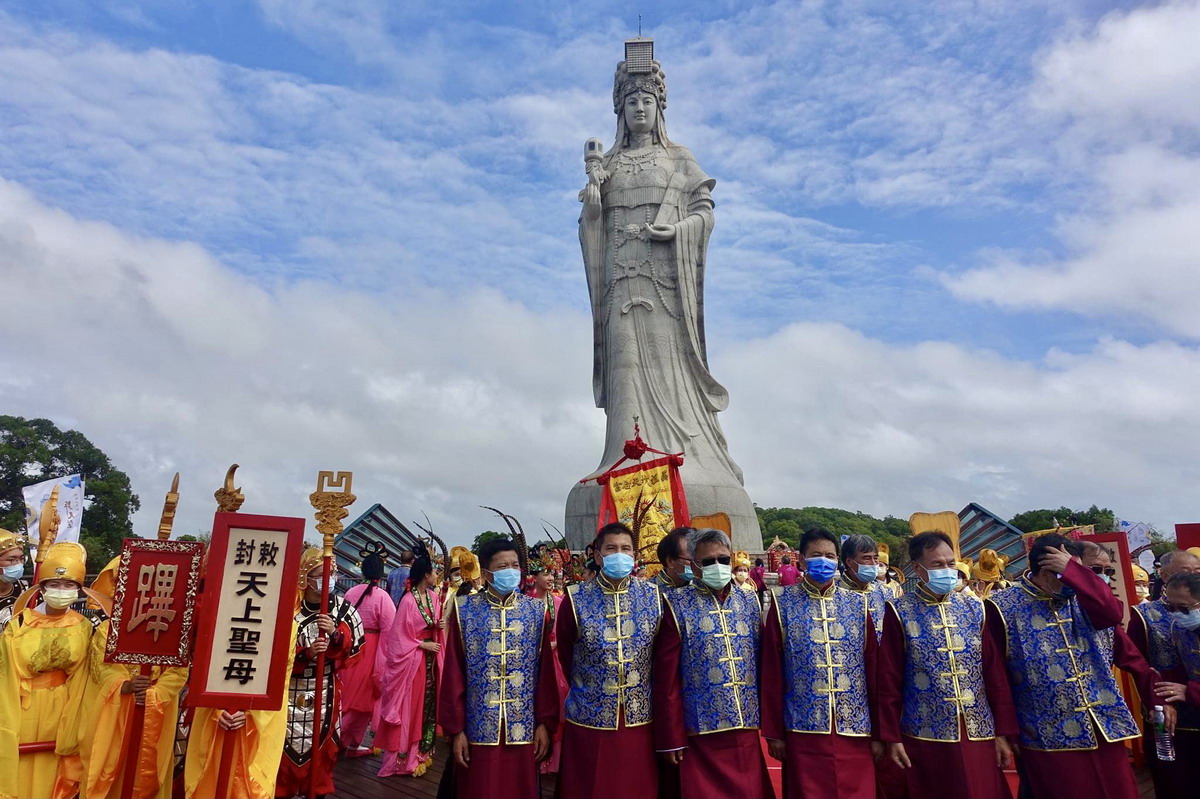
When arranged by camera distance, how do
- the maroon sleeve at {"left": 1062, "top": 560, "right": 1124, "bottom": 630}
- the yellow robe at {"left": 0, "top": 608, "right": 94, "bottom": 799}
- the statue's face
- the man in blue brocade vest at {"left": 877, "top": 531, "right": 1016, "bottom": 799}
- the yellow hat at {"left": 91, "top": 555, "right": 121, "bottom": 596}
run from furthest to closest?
the statue's face, the yellow hat at {"left": 91, "top": 555, "right": 121, "bottom": 596}, the yellow robe at {"left": 0, "top": 608, "right": 94, "bottom": 799}, the man in blue brocade vest at {"left": 877, "top": 531, "right": 1016, "bottom": 799}, the maroon sleeve at {"left": 1062, "top": 560, "right": 1124, "bottom": 630}

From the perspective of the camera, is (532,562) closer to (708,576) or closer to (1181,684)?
(708,576)

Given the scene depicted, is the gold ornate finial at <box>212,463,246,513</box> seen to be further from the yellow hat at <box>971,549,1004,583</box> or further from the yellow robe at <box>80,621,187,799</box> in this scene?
the yellow hat at <box>971,549,1004,583</box>

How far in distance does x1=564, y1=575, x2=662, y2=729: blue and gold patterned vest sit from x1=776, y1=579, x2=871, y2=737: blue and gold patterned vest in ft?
2.17

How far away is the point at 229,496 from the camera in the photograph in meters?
4.45

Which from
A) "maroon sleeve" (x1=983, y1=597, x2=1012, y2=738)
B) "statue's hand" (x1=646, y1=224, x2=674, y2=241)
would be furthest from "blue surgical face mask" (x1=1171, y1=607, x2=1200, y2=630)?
"statue's hand" (x1=646, y1=224, x2=674, y2=241)

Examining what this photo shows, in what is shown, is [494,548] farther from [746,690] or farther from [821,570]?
[821,570]

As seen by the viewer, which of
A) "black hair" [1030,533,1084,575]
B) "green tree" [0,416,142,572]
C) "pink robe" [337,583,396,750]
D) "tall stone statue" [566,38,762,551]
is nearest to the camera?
"black hair" [1030,533,1084,575]

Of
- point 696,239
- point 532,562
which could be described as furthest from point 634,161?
point 532,562

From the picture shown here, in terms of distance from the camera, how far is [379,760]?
21.2ft

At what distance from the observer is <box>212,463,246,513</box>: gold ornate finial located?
444 cm

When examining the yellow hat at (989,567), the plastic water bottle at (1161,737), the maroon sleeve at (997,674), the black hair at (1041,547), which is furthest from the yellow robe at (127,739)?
the yellow hat at (989,567)

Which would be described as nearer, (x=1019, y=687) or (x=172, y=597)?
(x=1019, y=687)

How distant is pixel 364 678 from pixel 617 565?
398 centimetres

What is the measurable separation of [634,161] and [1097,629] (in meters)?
12.5
